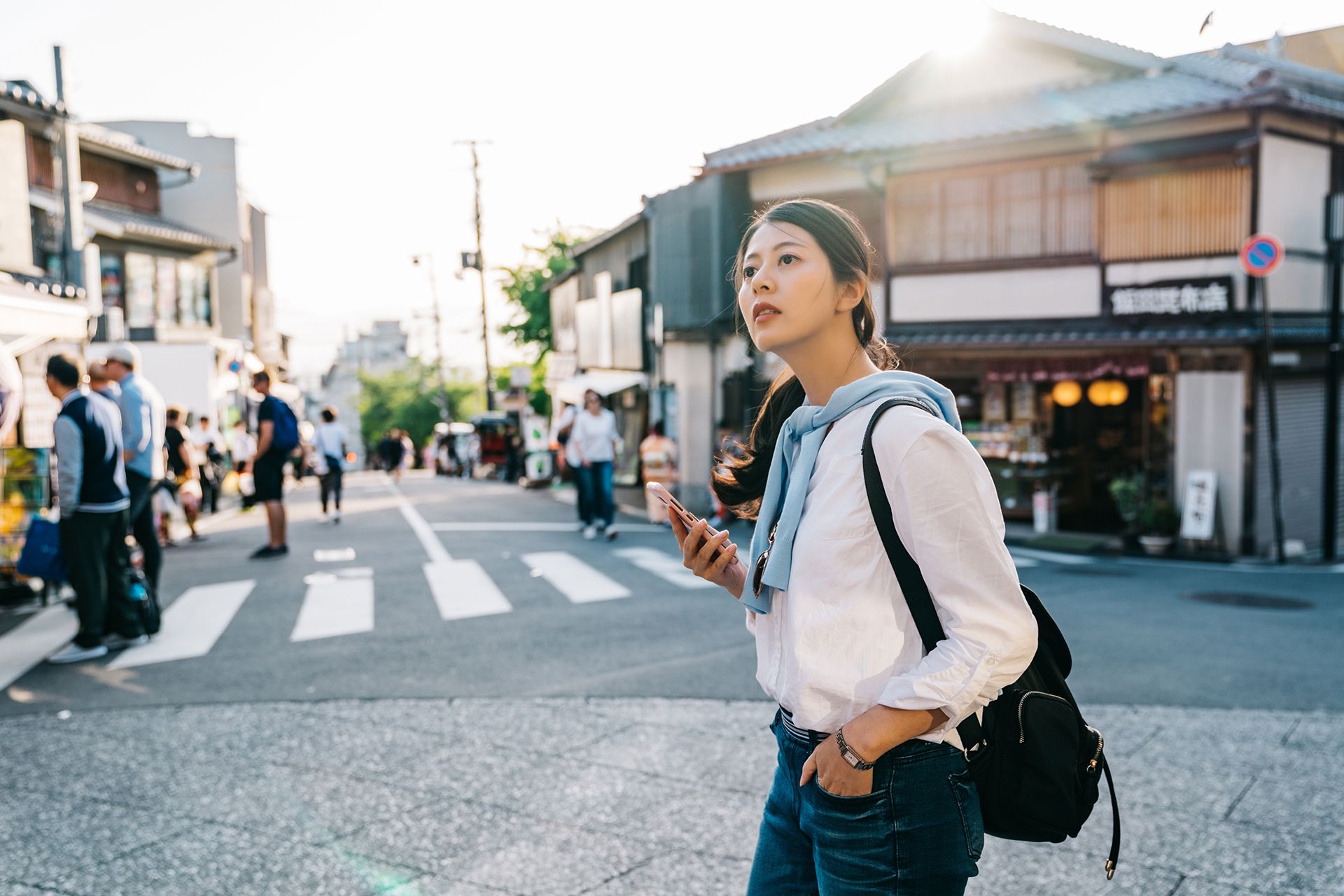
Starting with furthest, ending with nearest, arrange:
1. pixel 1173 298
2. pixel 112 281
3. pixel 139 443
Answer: pixel 112 281, pixel 1173 298, pixel 139 443

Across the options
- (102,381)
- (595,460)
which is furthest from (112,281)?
(102,381)

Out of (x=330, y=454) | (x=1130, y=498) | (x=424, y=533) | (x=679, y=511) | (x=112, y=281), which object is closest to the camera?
(x=679, y=511)

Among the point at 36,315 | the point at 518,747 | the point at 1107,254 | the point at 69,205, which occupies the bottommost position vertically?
the point at 518,747

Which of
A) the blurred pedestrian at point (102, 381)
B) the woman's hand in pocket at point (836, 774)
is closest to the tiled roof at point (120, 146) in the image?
the blurred pedestrian at point (102, 381)

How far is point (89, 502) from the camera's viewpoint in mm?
6684

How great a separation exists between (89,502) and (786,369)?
19.9 ft

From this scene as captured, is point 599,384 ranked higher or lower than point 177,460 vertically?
higher

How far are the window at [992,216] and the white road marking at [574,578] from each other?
877 cm

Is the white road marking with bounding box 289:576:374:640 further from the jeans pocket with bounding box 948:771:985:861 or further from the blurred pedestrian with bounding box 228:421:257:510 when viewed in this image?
the blurred pedestrian with bounding box 228:421:257:510

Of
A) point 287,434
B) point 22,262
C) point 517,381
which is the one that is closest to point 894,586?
point 287,434

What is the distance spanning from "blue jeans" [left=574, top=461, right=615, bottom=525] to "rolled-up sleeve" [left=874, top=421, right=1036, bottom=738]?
1219 centimetres

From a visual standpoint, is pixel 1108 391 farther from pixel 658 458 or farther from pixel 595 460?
pixel 595 460

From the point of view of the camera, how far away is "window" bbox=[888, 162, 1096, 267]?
1598cm

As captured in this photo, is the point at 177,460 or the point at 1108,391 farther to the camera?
the point at 1108,391
